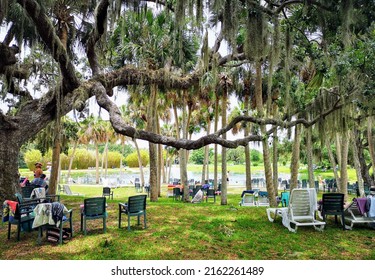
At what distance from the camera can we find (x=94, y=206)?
5301mm

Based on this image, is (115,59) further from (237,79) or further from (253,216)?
(253,216)

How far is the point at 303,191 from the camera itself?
5.84 m

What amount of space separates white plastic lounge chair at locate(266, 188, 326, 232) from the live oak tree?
4.93ft

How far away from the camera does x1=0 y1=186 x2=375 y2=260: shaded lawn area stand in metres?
4.35

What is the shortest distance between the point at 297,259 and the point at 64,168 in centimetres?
5425

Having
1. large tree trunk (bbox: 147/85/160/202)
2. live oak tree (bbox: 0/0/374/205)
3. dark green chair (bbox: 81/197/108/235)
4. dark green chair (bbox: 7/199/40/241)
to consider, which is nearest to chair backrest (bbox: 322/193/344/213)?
live oak tree (bbox: 0/0/374/205)

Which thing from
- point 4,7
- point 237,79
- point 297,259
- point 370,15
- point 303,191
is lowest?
point 297,259

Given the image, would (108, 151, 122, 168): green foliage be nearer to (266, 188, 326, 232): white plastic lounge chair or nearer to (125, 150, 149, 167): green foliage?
(125, 150, 149, 167): green foliage

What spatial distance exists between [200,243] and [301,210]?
100 inches

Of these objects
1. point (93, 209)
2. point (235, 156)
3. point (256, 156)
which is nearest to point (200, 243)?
point (93, 209)

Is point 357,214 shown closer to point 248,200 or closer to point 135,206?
point 248,200

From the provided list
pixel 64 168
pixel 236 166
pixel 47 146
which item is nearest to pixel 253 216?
pixel 47 146

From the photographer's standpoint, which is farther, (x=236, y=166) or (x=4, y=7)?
(x=236, y=166)

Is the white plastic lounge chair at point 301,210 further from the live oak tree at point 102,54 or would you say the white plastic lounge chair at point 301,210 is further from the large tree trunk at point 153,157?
the large tree trunk at point 153,157
